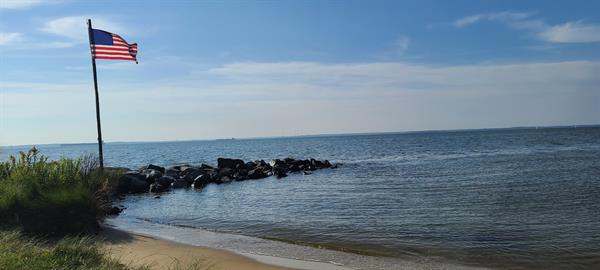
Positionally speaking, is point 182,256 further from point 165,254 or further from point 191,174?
point 191,174

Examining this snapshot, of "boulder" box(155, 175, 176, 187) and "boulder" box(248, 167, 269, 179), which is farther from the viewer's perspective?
"boulder" box(248, 167, 269, 179)

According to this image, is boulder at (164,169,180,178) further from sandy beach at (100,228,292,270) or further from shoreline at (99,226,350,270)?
shoreline at (99,226,350,270)

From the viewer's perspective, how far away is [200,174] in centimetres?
3152

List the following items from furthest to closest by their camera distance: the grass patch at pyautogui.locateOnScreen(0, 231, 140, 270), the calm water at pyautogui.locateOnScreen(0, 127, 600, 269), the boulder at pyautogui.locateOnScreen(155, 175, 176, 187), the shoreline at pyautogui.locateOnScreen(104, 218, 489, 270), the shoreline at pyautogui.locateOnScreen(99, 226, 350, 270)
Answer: the boulder at pyautogui.locateOnScreen(155, 175, 176, 187) → the calm water at pyautogui.locateOnScreen(0, 127, 600, 269) → the shoreline at pyautogui.locateOnScreen(104, 218, 489, 270) → the shoreline at pyautogui.locateOnScreen(99, 226, 350, 270) → the grass patch at pyautogui.locateOnScreen(0, 231, 140, 270)

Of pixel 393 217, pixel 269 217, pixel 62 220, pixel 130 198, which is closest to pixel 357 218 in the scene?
pixel 393 217

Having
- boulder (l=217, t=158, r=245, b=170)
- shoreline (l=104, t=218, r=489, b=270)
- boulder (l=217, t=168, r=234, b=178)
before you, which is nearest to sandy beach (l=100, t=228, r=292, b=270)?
shoreline (l=104, t=218, r=489, b=270)

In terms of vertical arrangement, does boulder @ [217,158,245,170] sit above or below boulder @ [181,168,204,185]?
above

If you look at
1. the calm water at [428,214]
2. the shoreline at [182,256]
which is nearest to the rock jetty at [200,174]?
the calm water at [428,214]

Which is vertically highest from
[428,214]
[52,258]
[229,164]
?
[52,258]

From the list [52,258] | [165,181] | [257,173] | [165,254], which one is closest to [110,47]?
[165,254]

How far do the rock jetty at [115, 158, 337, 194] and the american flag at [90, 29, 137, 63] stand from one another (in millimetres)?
9270

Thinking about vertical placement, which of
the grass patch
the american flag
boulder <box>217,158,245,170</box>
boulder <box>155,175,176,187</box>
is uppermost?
the american flag

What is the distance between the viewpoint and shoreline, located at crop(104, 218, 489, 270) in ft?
31.3

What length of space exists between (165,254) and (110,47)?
9.02 meters
